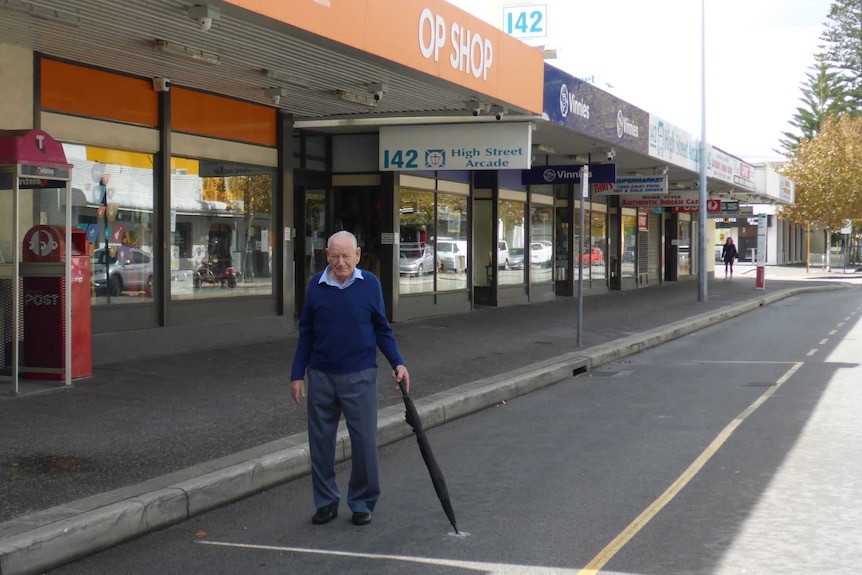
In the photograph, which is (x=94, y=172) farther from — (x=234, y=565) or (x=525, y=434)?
(x=234, y=565)

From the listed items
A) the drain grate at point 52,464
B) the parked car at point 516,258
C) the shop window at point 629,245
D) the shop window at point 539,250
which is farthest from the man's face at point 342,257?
the shop window at point 629,245

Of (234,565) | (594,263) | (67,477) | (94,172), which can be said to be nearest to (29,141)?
(94,172)

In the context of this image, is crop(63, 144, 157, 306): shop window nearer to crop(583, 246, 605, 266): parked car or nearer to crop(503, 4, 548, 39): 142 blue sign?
crop(503, 4, 548, 39): 142 blue sign

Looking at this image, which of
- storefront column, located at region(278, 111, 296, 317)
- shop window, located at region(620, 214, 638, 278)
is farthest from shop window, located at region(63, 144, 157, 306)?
shop window, located at region(620, 214, 638, 278)

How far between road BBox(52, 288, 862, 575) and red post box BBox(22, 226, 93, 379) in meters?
4.11

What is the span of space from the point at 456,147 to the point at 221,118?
445cm

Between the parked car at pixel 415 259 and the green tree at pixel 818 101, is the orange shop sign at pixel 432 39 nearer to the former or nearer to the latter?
the parked car at pixel 415 259

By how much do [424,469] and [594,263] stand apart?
2277 cm

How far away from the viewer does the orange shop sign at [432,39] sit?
32.9 feet

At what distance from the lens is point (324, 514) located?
19.9ft

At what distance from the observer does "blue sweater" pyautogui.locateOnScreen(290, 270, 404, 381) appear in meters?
5.96

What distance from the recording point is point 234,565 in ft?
17.3

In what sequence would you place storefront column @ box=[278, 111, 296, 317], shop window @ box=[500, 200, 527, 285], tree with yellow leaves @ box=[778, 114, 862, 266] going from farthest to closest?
tree with yellow leaves @ box=[778, 114, 862, 266], shop window @ box=[500, 200, 527, 285], storefront column @ box=[278, 111, 296, 317]

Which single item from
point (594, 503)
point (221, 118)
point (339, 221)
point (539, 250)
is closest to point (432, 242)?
point (339, 221)
